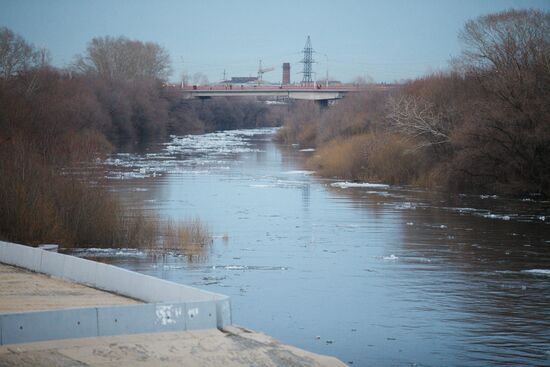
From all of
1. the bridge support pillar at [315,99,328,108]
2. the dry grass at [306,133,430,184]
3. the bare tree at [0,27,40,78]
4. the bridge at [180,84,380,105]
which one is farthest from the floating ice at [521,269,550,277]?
the bridge support pillar at [315,99,328,108]

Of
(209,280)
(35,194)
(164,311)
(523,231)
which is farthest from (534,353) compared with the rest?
(523,231)

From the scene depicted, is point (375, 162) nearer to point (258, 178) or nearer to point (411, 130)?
point (411, 130)

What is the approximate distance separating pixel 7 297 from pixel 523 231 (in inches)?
804

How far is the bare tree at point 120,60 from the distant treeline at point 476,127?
82.7m

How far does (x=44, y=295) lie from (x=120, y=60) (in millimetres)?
126509

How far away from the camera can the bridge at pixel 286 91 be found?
345 feet

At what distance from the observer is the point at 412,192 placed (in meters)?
43.3

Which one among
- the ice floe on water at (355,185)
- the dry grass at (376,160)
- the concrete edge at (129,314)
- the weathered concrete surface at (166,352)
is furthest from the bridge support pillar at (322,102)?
the weathered concrete surface at (166,352)

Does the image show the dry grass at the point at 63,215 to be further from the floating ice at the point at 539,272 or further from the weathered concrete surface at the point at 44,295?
the floating ice at the point at 539,272

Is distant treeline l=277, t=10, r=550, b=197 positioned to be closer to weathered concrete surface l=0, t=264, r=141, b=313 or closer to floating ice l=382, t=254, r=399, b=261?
floating ice l=382, t=254, r=399, b=261

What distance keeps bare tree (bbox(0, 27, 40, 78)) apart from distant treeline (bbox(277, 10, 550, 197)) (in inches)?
1210

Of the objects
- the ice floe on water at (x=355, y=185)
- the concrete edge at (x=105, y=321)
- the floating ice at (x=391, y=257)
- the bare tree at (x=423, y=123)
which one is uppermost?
the bare tree at (x=423, y=123)

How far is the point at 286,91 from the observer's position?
373 feet

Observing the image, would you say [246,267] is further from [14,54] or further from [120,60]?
[120,60]
